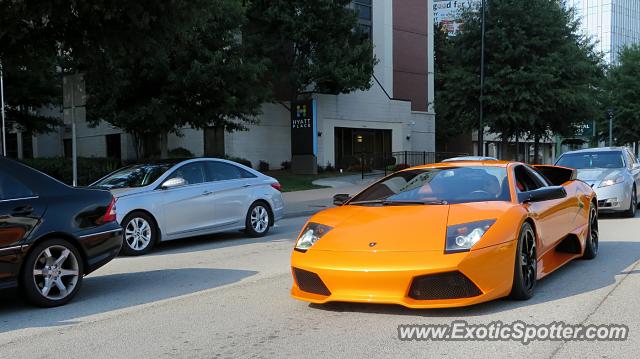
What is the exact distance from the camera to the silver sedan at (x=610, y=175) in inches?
478

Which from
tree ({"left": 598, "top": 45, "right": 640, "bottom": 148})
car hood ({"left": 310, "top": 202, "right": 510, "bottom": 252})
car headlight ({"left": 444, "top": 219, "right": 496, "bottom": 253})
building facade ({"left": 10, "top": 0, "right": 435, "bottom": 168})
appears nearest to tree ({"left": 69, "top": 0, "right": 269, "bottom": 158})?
car hood ({"left": 310, "top": 202, "right": 510, "bottom": 252})

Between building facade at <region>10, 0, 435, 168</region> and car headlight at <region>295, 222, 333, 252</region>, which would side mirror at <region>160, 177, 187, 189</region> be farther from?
building facade at <region>10, 0, 435, 168</region>

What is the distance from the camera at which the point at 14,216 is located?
567 cm

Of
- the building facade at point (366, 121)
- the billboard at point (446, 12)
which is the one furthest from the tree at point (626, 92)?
the billboard at point (446, 12)

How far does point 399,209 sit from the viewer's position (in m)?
5.62

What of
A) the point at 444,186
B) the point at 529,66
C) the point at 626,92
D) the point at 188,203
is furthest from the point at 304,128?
the point at 444,186

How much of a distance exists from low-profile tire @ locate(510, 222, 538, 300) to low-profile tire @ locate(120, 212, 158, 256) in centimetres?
600

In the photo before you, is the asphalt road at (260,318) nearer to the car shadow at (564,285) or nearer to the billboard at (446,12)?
the car shadow at (564,285)

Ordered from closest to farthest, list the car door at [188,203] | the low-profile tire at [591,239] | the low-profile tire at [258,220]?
1. the low-profile tire at [591,239]
2. the car door at [188,203]
3. the low-profile tire at [258,220]

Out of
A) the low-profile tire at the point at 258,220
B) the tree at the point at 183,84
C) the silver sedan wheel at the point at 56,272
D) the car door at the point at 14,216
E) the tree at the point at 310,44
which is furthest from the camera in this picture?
the tree at the point at 310,44

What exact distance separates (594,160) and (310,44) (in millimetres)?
18510

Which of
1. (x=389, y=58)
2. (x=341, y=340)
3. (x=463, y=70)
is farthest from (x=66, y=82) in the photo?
(x=389, y=58)

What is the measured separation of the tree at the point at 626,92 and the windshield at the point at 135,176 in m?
37.1

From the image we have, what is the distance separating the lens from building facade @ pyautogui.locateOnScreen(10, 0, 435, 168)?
3161 cm
